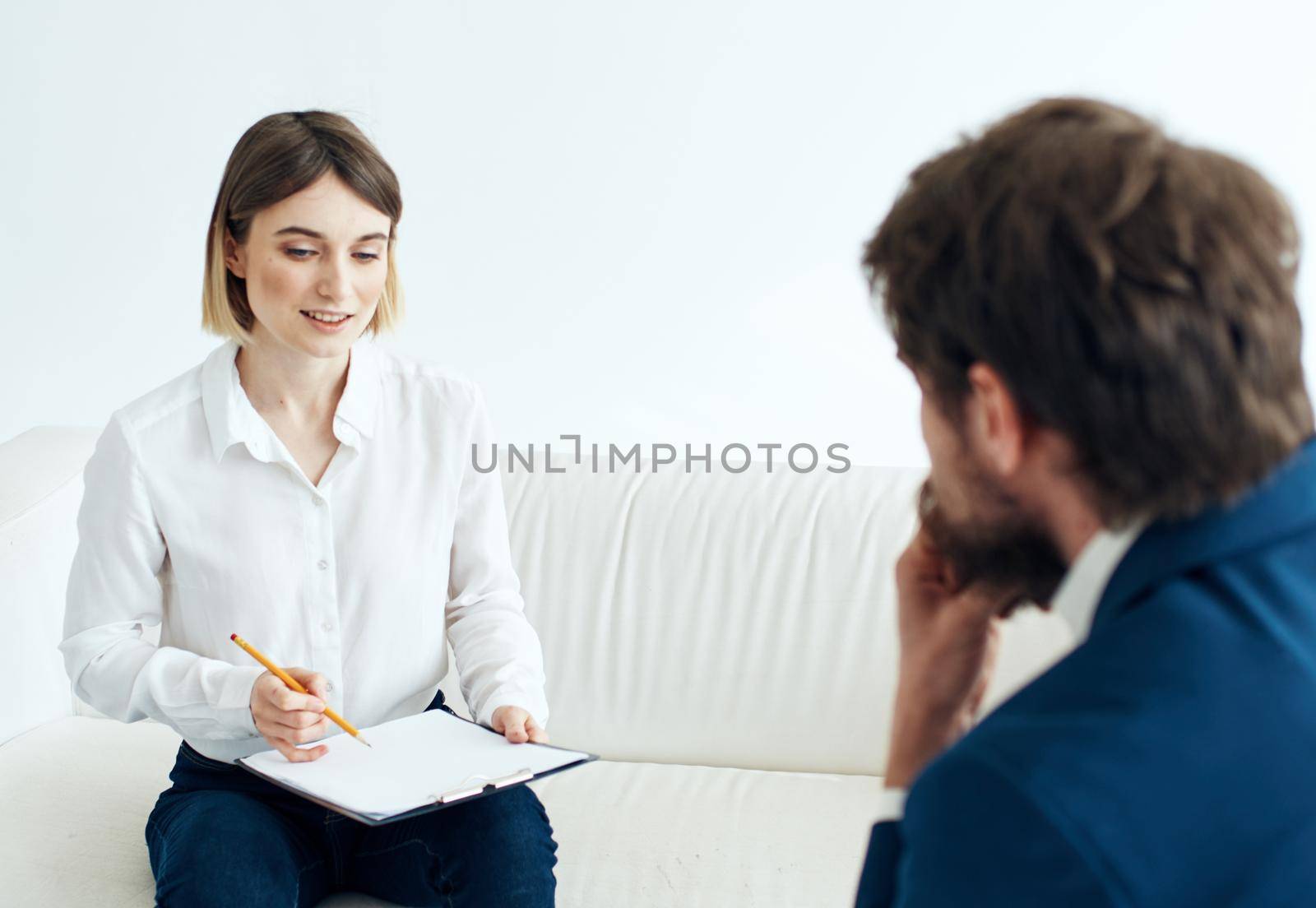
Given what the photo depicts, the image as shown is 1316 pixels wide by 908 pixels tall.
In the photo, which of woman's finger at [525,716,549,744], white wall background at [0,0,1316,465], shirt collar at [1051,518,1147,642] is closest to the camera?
shirt collar at [1051,518,1147,642]

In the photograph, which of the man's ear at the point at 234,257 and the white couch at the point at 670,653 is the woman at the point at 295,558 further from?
the white couch at the point at 670,653

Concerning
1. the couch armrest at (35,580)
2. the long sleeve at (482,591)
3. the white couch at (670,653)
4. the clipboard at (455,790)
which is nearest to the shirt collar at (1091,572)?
the clipboard at (455,790)

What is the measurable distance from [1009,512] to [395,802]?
28.3 inches

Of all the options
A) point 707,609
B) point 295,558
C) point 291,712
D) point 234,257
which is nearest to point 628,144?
point 707,609

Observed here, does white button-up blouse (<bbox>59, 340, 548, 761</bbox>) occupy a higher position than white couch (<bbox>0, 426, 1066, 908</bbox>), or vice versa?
white button-up blouse (<bbox>59, 340, 548, 761</bbox>)

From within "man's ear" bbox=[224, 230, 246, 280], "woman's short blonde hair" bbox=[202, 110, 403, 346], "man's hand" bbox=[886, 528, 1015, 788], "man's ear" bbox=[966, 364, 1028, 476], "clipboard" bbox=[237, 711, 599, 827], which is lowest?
"clipboard" bbox=[237, 711, 599, 827]

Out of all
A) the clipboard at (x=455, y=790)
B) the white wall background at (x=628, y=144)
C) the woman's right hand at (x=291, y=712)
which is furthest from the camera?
the white wall background at (x=628, y=144)

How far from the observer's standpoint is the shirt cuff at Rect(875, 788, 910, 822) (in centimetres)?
87

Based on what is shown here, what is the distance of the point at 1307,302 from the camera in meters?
2.50

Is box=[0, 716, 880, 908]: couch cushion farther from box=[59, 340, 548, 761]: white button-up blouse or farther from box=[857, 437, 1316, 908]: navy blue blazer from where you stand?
box=[857, 437, 1316, 908]: navy blue blazer

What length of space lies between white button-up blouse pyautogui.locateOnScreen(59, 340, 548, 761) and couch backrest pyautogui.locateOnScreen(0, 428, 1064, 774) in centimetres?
44

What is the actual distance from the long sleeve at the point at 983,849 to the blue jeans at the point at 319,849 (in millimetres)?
759

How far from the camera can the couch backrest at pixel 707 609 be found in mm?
1956

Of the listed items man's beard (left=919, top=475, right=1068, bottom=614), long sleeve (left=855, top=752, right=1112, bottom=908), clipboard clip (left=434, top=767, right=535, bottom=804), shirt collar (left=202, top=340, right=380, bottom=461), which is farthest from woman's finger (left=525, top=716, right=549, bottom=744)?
long sleeve (left=855, top=752, right=1112, bottom=908)
